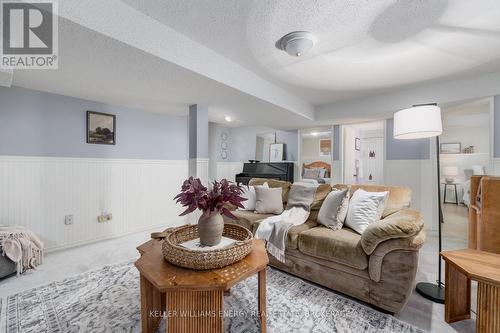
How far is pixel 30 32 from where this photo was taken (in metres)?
1.62

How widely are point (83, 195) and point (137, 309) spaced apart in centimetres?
211

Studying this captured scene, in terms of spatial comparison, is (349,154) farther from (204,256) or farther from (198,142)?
(204,256)

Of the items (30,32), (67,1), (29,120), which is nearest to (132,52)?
(67,1)

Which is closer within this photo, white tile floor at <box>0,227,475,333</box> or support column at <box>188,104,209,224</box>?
white tile floor at <box>0,227,475,333</box>

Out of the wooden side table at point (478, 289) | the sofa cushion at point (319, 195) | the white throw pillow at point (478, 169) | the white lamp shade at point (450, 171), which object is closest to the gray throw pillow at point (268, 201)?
the sofa cushion at point (319, 195)

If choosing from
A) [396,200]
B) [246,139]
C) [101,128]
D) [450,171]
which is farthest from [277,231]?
[450,171]

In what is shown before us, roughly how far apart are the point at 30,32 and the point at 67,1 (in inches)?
20.4

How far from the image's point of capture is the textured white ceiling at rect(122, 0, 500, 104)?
5.29 feet

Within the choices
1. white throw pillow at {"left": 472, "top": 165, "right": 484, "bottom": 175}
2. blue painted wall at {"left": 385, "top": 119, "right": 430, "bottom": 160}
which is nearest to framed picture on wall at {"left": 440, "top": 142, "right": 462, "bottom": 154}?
white throw pillow at {"left": 472, "top": 165, "right": 484, "bottom": 175}

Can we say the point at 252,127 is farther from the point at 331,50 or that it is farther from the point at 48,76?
the point at 48,76

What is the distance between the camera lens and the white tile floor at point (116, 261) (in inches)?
61.3

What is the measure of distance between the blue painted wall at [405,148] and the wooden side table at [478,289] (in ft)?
8.33

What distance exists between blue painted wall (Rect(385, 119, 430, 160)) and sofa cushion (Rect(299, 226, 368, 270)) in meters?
2.53

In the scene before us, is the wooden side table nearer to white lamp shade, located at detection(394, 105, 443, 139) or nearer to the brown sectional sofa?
the brown sectional sofa
